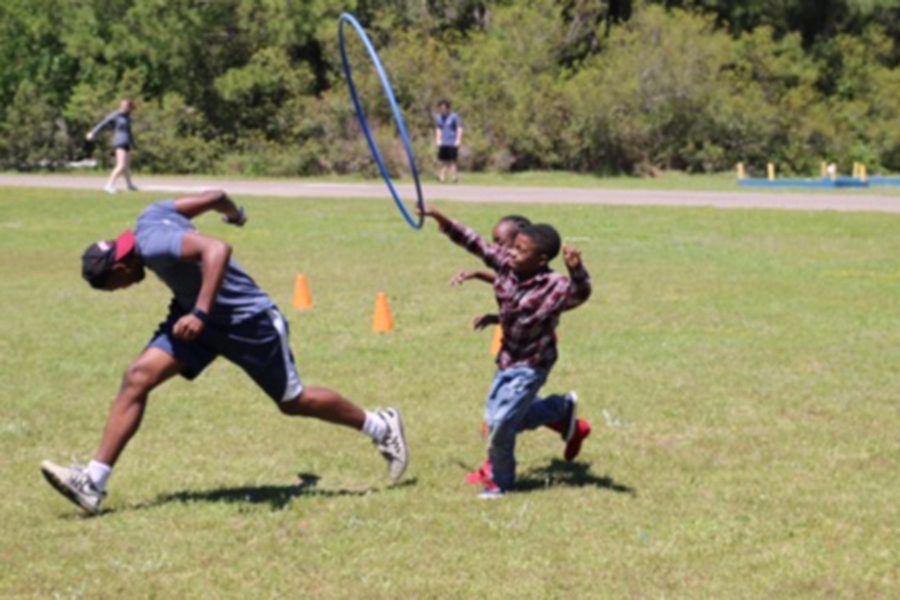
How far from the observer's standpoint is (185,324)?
6898mm

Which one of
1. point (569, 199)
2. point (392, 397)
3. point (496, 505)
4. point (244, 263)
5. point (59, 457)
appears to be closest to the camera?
point (496, 505)

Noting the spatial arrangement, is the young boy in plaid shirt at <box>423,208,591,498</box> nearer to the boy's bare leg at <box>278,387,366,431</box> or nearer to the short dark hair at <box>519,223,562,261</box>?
the short dark hair at <box>519,223,562,261</box>

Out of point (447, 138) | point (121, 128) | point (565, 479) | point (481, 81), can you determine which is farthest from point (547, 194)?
point (565, 479)

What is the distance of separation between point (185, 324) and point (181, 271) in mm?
361

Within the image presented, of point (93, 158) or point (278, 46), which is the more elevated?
point (278, 46)

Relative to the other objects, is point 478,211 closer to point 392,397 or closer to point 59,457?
point 392,397

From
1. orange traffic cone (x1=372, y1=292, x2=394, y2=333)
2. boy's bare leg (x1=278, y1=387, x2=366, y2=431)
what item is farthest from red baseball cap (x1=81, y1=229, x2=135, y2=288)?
orange traffic cone (x1=372, y1=292, x2=394, y2=333)

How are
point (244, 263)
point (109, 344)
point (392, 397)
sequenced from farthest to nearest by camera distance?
point (244, 263), point (109, 344), point (392, 397)

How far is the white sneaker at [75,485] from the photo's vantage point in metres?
7.08

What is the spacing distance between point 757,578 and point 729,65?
38.5m

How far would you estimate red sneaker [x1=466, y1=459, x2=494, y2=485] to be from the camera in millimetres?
7660

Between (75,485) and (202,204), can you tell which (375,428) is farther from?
(75,485)

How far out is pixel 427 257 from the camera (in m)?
18.8

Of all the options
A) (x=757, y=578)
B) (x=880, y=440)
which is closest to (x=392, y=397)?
(x=880, y=440)
